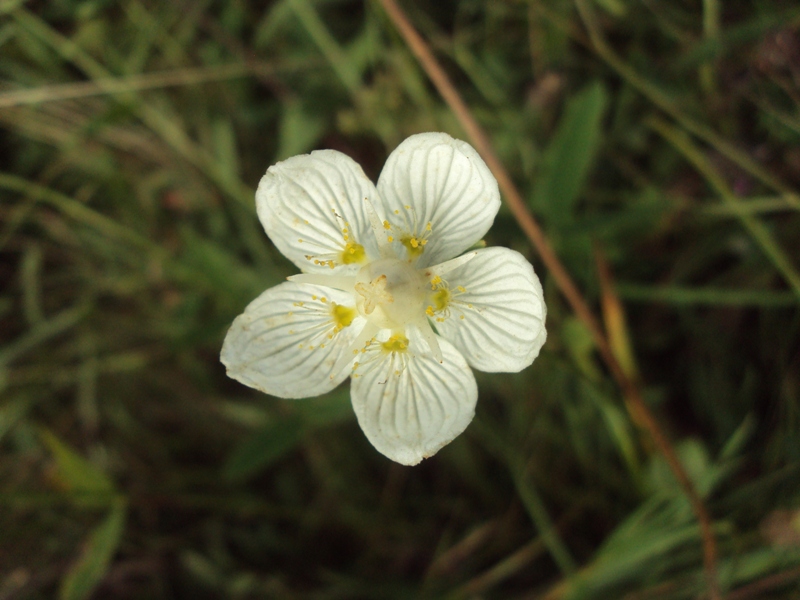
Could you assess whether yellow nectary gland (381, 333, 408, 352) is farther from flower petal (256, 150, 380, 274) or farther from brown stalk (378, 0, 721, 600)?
brown stalk (378, 0, 721, 600)

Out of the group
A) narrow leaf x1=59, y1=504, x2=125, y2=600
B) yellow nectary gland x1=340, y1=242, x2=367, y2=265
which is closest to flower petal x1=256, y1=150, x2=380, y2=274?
yellow nectary gland x1=340, y1=242, x2=367, y2=265

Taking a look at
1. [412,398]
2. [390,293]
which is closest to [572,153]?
[390,293]

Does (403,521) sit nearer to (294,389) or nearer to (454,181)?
(294,389)

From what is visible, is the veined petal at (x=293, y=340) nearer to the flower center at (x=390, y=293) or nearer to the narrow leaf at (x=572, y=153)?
the flower center at (x=390, y=293)

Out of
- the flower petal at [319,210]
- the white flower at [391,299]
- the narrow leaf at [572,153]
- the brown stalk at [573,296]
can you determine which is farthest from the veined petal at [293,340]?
the narrow leaf at [572,153]

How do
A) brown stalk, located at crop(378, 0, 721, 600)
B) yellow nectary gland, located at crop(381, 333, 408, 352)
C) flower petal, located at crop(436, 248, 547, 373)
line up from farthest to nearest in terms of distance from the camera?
brown stalk, located at crop(378, 0, 721, 600)
yellow nectary gland, located at crop(381, 333, 408, 352)
flower petal, located at crop(436, 248, 547, 373)
